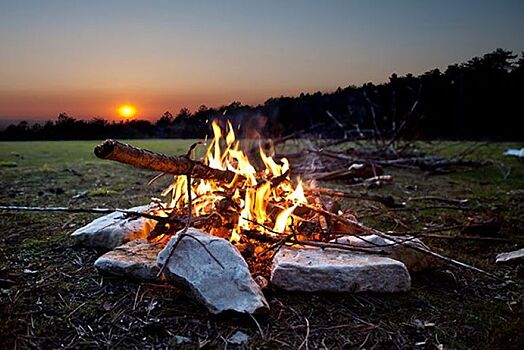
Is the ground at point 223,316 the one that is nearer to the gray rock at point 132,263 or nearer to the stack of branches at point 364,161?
the gray rock at point 132,263

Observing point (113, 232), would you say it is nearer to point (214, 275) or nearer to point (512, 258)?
point (214, 275)

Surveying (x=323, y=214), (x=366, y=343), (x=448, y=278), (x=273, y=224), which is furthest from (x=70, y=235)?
(x=448, y=278)

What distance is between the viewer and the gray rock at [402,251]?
3.53 metres

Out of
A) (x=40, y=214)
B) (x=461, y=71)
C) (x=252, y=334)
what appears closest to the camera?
(x=252, y=334)

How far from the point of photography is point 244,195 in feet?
13.2

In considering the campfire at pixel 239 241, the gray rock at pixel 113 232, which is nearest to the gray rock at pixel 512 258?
the campfire at pixel 239 241

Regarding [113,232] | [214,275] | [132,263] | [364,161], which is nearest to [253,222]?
[214,275]

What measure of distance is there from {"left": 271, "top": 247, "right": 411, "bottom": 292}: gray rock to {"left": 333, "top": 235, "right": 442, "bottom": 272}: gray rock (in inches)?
10.1

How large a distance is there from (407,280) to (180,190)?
208 cm

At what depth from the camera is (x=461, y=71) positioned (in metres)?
18.6

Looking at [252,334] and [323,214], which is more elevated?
[323,214]

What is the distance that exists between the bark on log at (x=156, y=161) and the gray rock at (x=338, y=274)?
3.39ft

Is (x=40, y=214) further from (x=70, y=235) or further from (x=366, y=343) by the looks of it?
(x=366, y=343)

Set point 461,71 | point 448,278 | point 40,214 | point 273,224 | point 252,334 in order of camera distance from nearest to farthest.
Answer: point 252,334 < point 448,278 < point 273,224 < point 40,214 < point 461,71
